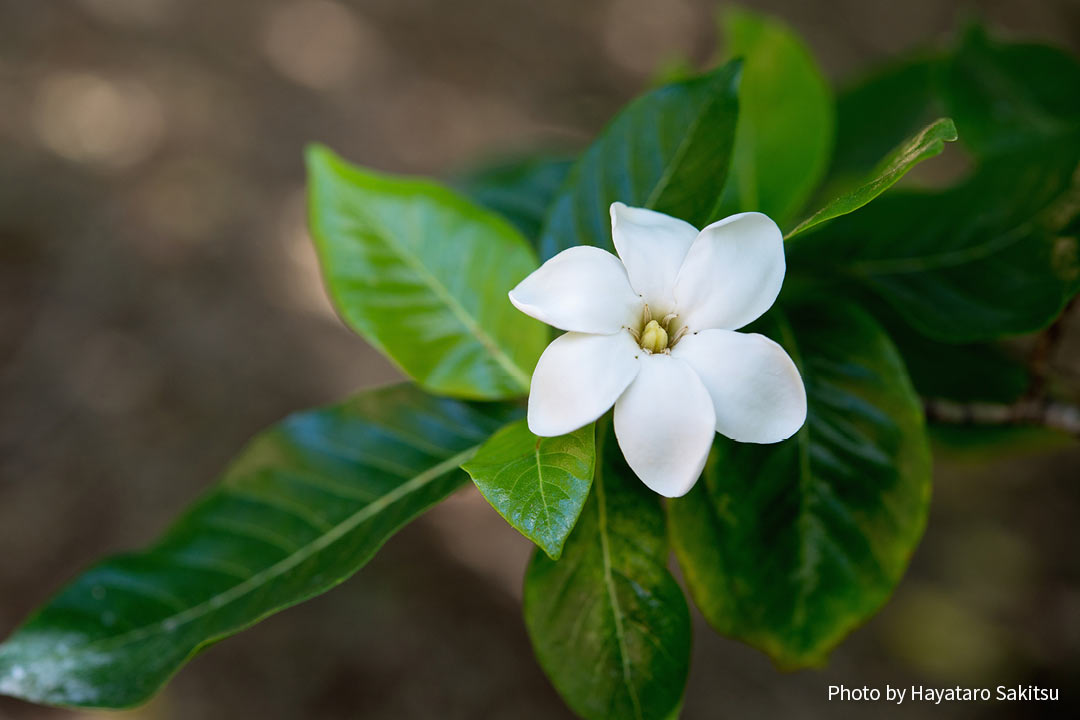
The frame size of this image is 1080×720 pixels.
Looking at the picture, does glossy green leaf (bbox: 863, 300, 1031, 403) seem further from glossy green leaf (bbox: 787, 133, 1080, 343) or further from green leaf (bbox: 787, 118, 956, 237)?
green leaf (bbox: 787, 118, 956, 237)

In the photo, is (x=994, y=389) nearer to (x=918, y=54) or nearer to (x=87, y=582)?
(x=918, y=54)

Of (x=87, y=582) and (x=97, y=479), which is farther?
(x=97, y=479)

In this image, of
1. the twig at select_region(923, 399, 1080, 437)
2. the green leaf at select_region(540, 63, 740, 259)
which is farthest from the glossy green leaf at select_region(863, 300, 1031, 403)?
the green leaf at select_region(540, 63, 740, 259)

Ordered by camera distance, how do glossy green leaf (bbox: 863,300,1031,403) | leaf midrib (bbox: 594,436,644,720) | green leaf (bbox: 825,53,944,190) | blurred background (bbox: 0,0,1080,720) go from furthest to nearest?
1. blurred background (bbox: 0,0,1080,720)
2. green leaf (bbox: 825,53,944,190)
3. glossy green leaf (bbox: 863,300,1031,403)
4. leaf midrib (bbox: 594,436,644,720)

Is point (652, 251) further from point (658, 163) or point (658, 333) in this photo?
point (658, 163)

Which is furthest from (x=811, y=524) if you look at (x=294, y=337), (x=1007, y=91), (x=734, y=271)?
(x=294, y=337)

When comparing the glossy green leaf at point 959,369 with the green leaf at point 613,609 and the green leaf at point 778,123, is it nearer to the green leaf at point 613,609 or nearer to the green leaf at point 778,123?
the green leaf at point 778,123

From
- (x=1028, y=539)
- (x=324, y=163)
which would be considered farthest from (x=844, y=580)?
(x=1028, y=539)
